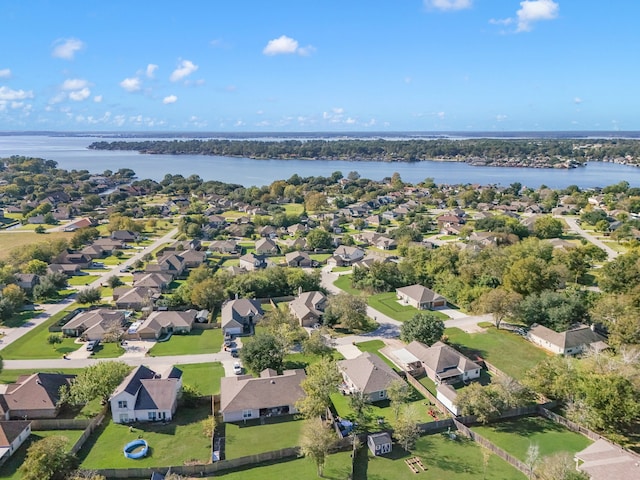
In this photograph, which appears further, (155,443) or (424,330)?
(424,330)

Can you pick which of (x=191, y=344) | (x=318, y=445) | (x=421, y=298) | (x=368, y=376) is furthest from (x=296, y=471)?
(x=421, y=298)

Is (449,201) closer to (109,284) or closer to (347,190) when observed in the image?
(347,190)

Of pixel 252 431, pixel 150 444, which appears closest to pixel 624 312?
pixel 252 431

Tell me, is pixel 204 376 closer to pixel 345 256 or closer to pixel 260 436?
pixel 260 436

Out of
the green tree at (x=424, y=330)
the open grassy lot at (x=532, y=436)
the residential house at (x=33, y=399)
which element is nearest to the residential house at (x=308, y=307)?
the green tree at (x=424, y=330)

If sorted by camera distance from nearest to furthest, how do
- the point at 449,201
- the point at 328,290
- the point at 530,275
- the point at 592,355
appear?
the point at 592,355
the point at 530,275
the point at 328,290
the point at 449,201
